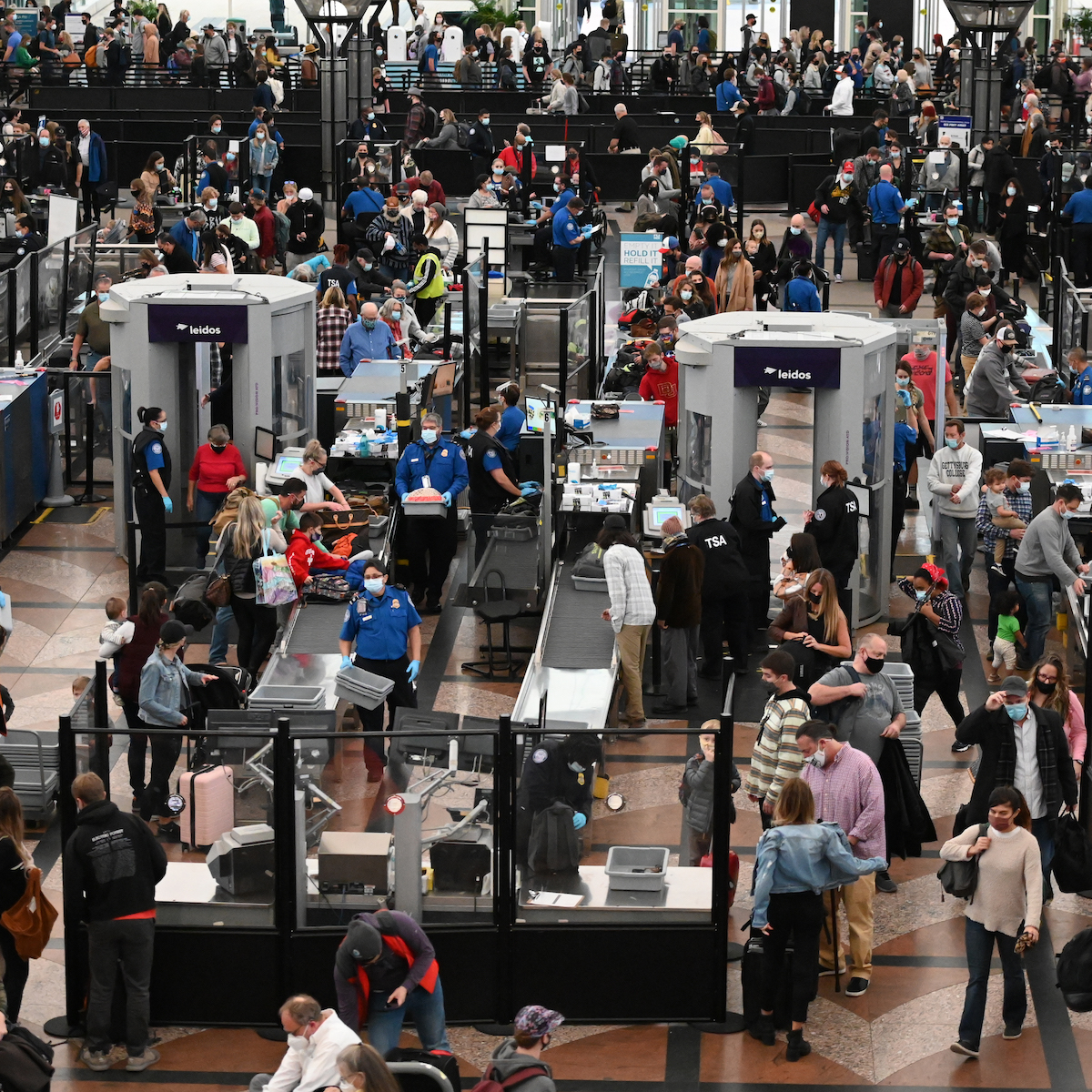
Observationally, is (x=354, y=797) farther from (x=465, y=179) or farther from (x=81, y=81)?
(x=81, y=81)

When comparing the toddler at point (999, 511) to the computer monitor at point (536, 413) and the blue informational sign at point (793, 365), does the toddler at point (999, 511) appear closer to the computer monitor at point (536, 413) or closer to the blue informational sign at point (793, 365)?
the blue informational sign at point (793, 365)

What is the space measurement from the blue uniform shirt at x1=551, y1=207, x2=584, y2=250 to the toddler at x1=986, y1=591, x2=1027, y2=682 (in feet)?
44.9

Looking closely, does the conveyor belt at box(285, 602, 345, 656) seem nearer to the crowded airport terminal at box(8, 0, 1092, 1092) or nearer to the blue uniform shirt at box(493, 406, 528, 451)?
the crowded airport terminal at box(8, 0, 1092, 1092)

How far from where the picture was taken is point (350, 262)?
24.5m

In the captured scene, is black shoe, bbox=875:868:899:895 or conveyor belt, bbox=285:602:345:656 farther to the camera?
conveyor belt, bbox=285:602:345:656

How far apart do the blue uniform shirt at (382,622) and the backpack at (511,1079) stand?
550 centimetres

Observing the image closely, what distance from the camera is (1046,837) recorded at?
11.5 metres

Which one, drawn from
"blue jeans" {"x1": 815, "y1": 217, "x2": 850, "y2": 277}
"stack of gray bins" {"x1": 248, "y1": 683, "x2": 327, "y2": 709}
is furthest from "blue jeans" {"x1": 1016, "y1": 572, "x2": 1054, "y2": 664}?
"blue jeans" {"x1": 815, "y1": 217, "x2": 850, "y2": 277}

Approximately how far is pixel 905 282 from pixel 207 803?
1754 cm

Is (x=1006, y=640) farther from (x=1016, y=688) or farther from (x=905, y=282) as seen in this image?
(x=905, y=282)

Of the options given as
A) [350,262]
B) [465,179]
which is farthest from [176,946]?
[465,179]

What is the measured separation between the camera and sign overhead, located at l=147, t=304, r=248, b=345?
1741cm

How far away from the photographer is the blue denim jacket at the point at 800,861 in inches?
393

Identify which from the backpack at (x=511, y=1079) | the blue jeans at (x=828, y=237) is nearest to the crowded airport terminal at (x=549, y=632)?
the backpack at (x=511, y=1079)
